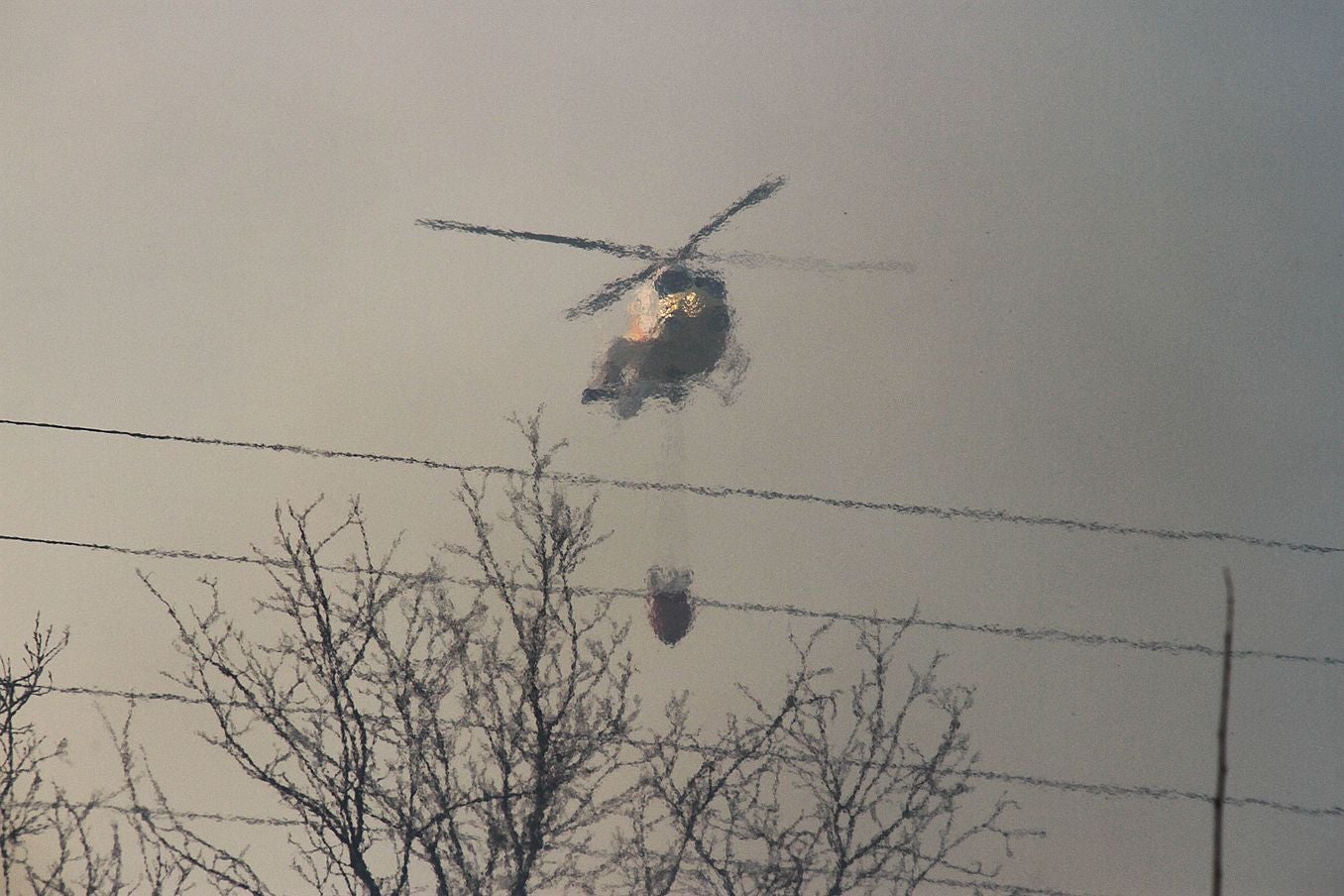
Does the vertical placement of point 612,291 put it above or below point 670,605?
above

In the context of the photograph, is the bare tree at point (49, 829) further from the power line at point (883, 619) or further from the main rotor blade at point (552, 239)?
the main rotor blade at point (552, 239)

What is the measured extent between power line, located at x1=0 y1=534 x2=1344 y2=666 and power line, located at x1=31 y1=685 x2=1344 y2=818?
56 cm

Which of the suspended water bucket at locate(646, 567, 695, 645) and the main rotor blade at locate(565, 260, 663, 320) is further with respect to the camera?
the main rotor blade at locate(565, 260, 663, 320)

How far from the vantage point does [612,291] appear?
5.33 metres

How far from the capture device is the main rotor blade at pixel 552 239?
531 cm

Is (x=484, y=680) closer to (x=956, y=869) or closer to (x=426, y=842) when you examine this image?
(x=426, y=842)

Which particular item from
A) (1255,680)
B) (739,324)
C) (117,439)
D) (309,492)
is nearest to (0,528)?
(117,439)

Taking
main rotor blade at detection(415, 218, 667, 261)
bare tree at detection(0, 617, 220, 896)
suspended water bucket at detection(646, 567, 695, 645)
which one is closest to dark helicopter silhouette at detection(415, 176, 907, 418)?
main rotor blade at detection(415, 218, 667, 261)

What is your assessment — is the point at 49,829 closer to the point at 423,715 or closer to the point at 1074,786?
the point at 423,715

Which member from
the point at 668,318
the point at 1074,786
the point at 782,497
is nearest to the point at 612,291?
the point at 668,318

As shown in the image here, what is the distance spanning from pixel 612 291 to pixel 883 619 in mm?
1822

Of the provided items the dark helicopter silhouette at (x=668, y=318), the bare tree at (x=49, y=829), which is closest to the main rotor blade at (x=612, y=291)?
the dark helicopter silhouette at (x=668, y=318)

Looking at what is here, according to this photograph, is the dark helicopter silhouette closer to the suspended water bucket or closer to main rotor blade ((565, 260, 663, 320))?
main rotor blade ((565, 260, 663, 320))

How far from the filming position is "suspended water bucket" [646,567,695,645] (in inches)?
201
